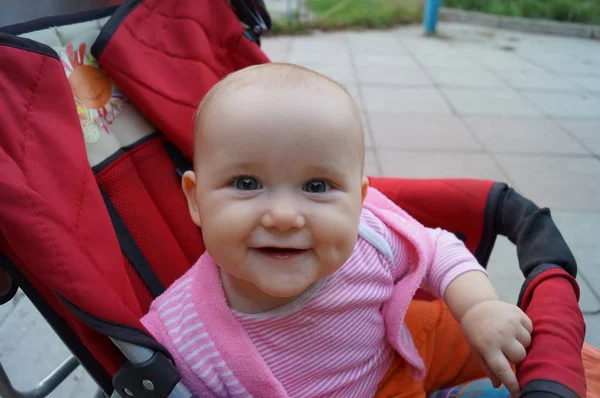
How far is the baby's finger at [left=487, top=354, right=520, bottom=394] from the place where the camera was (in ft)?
2.73

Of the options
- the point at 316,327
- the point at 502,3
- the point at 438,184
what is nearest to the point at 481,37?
the point at 502,3

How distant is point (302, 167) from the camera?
816 millimetres

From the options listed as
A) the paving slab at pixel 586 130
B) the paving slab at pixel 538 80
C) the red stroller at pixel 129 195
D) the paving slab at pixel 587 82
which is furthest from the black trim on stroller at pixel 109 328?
the paving slab at pixel 587 82

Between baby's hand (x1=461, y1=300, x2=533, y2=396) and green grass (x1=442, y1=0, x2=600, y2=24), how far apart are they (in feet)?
24.0

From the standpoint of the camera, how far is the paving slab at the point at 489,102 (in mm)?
3975

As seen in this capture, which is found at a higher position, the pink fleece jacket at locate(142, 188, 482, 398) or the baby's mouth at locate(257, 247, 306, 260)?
the baby's mouth at locate(257, 247, 306, 260)

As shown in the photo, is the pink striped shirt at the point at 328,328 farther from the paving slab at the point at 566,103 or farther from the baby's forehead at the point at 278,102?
the paving slab at the point at 566,103

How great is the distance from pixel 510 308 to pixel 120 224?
74cm

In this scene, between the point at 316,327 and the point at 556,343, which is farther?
the point at 316,327

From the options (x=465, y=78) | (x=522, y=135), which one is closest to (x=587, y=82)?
(x=465, y=78)

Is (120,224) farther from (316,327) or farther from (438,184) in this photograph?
(438,184)

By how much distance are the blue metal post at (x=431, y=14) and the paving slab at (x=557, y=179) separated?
3793mm

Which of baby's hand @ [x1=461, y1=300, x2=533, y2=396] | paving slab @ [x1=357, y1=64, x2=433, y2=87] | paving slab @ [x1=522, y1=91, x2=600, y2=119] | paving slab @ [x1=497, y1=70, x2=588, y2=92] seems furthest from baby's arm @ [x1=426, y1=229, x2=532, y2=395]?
paving slab @ [x1=497, y1=70, x2=588, y2=92]

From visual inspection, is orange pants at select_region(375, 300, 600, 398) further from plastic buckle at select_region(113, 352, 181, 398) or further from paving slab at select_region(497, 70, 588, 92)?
paving slab at select_region(497, 70, 588, 92)
